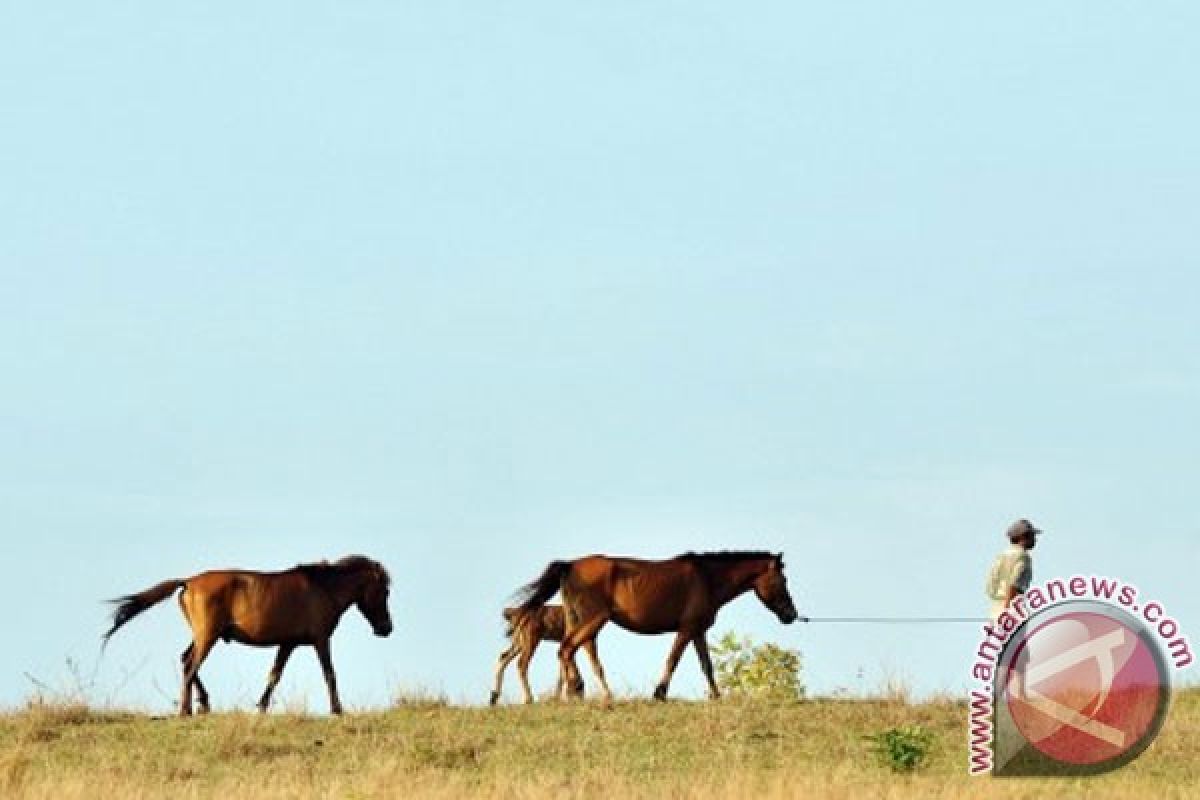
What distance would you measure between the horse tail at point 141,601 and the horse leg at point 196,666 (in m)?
0.88

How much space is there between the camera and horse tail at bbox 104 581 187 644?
26859 mm

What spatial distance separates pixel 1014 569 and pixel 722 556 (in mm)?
6427

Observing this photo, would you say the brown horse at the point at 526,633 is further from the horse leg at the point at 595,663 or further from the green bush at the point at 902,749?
the green bush at the point at 902,749

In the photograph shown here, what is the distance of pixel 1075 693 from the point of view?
2297 centimetres

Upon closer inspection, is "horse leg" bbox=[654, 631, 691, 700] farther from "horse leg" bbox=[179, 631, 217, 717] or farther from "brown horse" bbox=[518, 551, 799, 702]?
"horse leg" bbox=[179, 631, 217, 717]

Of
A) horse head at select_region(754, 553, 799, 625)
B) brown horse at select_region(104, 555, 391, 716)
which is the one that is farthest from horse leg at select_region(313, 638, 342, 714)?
horse head at select_region(754, 553, 799, 625)

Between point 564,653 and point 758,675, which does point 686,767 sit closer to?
point 564,653

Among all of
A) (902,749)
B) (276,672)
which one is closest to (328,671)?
(276,672)

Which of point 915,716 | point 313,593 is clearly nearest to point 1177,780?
point 915,716

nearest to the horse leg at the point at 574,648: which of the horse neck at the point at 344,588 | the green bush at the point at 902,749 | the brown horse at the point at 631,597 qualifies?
the brown horse at the point at 631,597

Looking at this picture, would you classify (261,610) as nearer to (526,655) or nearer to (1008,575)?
(526,655)

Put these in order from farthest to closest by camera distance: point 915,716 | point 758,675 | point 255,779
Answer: point 758,675 → point 915,716 → point 255,779

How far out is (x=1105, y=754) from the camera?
2211cm

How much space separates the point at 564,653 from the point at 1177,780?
8408 millimetres
